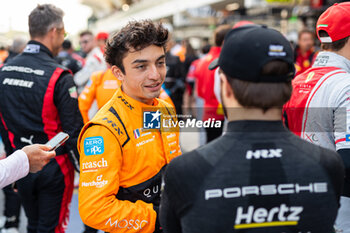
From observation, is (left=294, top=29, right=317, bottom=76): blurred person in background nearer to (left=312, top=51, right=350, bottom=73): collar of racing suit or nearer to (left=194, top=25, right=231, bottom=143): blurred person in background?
(left=194, top=25, right=231, bottom=143): blurred person in background

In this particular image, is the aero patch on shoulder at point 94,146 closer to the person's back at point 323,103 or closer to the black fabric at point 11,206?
the person's back at point 323,103

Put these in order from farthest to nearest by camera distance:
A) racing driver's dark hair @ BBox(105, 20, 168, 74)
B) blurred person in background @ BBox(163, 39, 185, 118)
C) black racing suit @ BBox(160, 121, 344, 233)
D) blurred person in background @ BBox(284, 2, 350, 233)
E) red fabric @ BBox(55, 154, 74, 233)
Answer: blurred person in background @ BBox(163, 39, 185, 118) < red fabric @ BBox(55, 154, 74, 233) < blurred person in background @ BBox(284, 2, 350, 233) < racing driver's dark hair @ BBox(105, 20, 168, 74) < black racing suit @ BBox(160, 121, 344, 233)

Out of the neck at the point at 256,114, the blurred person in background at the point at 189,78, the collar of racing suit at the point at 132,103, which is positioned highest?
the neck at the point at 256,114

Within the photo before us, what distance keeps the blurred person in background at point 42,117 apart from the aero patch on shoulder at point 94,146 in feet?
3.87

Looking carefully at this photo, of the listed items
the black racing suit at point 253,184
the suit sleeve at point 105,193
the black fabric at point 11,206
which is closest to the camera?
the black racing suit at point 253,184

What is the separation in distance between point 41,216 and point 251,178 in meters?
2.23

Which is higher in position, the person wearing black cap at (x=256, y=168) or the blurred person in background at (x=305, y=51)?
the person wearing black cap at (x=256, y=168)

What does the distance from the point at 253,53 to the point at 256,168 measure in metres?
0.37

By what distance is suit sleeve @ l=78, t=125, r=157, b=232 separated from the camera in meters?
1.63

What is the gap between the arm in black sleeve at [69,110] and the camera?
2806 mm

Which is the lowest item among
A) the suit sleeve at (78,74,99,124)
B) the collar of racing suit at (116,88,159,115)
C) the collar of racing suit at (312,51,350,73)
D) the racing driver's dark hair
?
the suit sleeve at (78,74,99,124)

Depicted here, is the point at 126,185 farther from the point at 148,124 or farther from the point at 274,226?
the point at 274,226

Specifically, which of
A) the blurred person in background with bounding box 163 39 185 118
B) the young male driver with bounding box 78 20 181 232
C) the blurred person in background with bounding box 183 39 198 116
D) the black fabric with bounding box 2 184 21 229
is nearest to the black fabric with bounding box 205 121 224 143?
the blurred person in background with bounding box 163 39 185 118

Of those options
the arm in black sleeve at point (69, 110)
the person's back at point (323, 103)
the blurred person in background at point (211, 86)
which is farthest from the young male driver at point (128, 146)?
the blurred person in background at point (211, 86)
